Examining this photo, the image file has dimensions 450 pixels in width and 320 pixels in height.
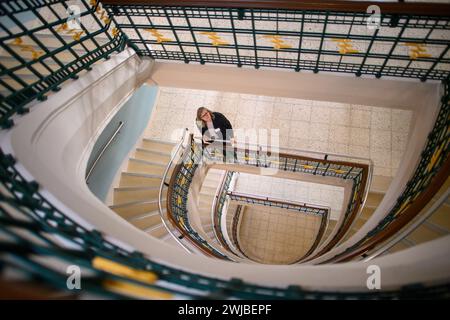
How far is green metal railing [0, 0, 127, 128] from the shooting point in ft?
7.38

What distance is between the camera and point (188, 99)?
6.38m

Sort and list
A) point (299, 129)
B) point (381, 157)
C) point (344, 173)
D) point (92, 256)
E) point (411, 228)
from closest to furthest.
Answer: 1. point (92, 256)
2. point (411, 228)
3. point (344, 173)
4. point (381, 157)
5. point (299, 129)

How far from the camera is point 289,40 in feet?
12.6

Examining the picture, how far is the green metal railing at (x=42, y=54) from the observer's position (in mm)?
2250

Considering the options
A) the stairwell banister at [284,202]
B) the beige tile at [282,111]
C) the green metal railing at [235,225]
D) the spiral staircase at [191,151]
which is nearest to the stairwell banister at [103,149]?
the spiral staircase at [191,151]

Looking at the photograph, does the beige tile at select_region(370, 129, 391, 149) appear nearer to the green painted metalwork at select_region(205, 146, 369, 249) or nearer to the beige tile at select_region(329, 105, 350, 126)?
the beige tile at select_region(329, 105, 350, 126)

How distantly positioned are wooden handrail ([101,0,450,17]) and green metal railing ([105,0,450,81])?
1 centimetres

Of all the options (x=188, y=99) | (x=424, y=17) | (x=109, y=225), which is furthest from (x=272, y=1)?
(x=188, y=99)

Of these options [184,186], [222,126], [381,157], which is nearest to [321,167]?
[381,157]

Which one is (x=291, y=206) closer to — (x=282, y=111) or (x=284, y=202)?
(x=284, y=202)

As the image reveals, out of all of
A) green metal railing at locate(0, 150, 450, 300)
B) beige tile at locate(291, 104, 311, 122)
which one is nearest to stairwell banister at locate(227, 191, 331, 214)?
beige tile at locate(291, 104, 311, 122)

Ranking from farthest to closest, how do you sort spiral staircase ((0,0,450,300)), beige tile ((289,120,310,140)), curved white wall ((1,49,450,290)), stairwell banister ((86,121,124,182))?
beige tile ((289,120,310,140)) → stairwell banister ((86,121,124,182)) → curved white wall ((1,49,450,290)) → spiral staircase ((0,0,450,300))

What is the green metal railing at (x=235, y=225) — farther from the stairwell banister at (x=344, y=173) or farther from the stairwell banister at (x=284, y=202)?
the stairwell banister at (x=344, y=173)

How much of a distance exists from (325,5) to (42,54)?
11.4ft
